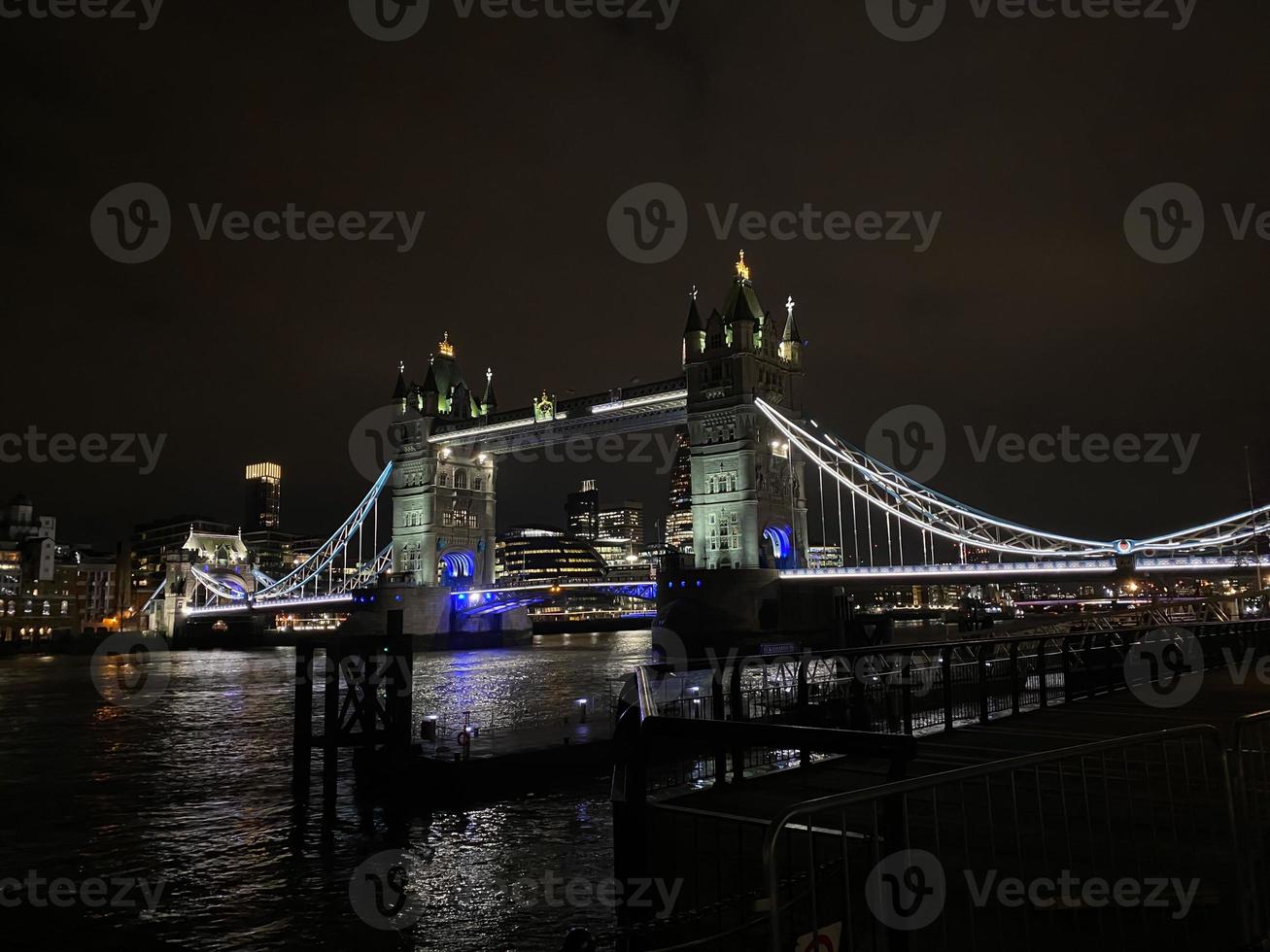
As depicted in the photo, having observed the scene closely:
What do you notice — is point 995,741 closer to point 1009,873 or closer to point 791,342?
point 1009,873

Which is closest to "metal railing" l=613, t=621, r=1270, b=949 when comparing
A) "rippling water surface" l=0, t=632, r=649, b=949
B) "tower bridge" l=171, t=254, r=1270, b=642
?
"rippling water surface" l=0, t=632, r=649, b=949

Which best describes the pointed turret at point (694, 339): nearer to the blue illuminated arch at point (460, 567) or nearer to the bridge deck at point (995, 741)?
the blue illuminated arch at point (460, 567)

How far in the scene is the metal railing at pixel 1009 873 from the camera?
15.6 ft

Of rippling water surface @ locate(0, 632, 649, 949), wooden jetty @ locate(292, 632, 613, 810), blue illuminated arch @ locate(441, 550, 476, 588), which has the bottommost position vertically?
rippling water surface @ locate(0, 632, 649, 949)

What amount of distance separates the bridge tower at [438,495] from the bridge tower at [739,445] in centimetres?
3257

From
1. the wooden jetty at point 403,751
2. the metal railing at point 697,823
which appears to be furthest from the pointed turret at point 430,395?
the metal railing at point 697,823

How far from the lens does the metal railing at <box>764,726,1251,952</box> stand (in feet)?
15.6

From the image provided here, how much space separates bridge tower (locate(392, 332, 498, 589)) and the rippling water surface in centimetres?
5442

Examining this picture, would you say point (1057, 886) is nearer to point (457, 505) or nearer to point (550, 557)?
point (457, 505)

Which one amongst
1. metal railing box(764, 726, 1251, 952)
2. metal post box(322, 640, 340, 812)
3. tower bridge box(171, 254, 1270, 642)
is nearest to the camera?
metal railing box(764, 726, 1251, 952)

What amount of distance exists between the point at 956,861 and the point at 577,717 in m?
20.6

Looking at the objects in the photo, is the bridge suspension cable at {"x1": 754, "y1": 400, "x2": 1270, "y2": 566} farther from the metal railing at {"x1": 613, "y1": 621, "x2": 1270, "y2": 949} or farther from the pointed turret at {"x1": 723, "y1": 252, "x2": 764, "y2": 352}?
the metal railing at {"x1": 613, "y1": 621, "x2": 1270, "y2": 949}

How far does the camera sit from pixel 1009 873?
693 cm

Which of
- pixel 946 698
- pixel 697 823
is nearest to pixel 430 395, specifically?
pixel 946 698
